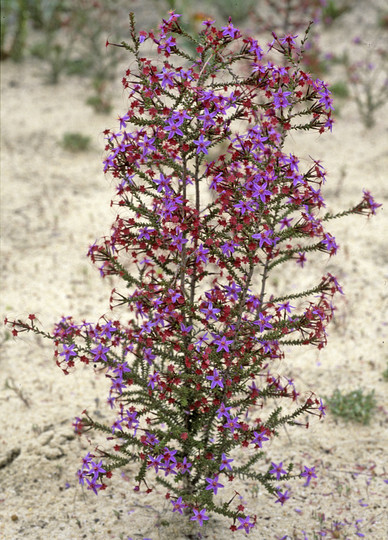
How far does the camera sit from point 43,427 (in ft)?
14.2

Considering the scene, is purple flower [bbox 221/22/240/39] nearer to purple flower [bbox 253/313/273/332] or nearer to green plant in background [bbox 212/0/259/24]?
purple flower [bbox 253/313/273/332]

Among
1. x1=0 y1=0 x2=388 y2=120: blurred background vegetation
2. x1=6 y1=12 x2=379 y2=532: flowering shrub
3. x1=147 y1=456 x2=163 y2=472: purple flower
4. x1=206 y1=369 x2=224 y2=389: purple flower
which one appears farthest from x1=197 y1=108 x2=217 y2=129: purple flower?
x1=0 y1=0 x2=388 y2=120: blurred background vegetation

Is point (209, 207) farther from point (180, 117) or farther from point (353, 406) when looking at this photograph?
point (353, 406)

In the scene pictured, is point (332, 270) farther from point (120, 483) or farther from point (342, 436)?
point (120, 483)

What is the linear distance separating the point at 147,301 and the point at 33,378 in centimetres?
247

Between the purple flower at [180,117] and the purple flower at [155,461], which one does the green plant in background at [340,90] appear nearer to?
the purple flower at [180,117]

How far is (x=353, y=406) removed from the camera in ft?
14.6

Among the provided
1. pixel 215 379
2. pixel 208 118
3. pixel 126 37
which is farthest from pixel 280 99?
pixel 126 37

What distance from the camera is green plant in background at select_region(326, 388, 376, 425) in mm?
4375

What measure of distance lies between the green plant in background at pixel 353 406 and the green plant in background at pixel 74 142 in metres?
5.89

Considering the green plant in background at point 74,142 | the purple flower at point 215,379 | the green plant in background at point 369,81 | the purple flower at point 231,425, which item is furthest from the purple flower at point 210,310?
the green plant in background at point 369,81

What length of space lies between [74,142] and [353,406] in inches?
240

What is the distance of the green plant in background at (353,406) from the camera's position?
14.4 feet

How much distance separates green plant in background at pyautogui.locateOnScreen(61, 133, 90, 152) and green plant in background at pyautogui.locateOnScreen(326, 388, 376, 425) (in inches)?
232
